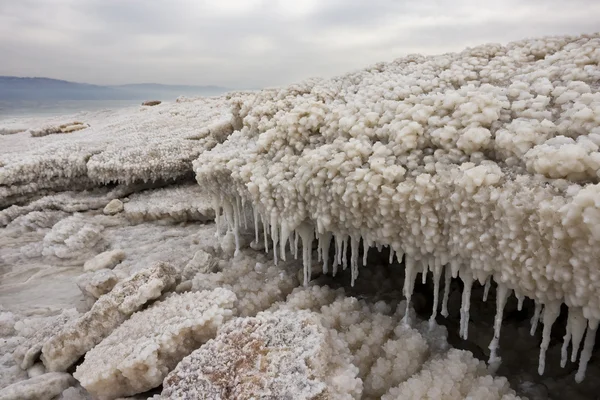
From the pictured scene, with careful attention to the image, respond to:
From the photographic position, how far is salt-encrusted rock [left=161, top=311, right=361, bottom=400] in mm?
2635

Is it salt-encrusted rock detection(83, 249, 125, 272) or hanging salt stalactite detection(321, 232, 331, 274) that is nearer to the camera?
hanging salt stalactite detection(321, 232, 331, 274)

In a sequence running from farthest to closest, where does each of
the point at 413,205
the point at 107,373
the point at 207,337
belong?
1. the point at 207,337
2. the point at 107,373
3. the point at 413,205

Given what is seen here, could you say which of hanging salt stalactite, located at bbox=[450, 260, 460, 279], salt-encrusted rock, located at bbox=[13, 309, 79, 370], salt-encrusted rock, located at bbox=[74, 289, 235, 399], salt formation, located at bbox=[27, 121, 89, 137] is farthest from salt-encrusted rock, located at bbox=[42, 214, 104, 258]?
salt formation, located at bbox=[27, 121, 89, 137]

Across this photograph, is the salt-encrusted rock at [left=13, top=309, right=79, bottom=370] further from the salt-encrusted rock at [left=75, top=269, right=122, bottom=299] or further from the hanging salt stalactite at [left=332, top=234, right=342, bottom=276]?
the hanging salt stalactite at [left=332, top=234, right=342, bottom=276]

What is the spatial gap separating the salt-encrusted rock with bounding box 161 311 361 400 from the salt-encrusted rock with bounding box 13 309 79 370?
1.78 m

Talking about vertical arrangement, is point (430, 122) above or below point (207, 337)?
above

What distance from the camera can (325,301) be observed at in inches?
153

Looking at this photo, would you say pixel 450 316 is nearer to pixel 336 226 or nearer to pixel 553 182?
pixel 336 226

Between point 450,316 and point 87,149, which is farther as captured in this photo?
point 87,149

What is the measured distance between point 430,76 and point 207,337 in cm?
313

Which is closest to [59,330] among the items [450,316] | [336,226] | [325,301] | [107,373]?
[107,373]

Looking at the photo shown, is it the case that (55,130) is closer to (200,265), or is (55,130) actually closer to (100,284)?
(100,284)

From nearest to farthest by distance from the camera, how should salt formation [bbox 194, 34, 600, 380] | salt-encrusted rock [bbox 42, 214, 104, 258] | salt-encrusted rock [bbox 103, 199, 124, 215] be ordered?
salt formation [bbox 194, 34, 600, 380] → salt-encrusted rock [bbox 42, 214, 104, 258] → salt-encrusted rock [bbox 103, 199, 124, 215]

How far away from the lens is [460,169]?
9.02 feet
